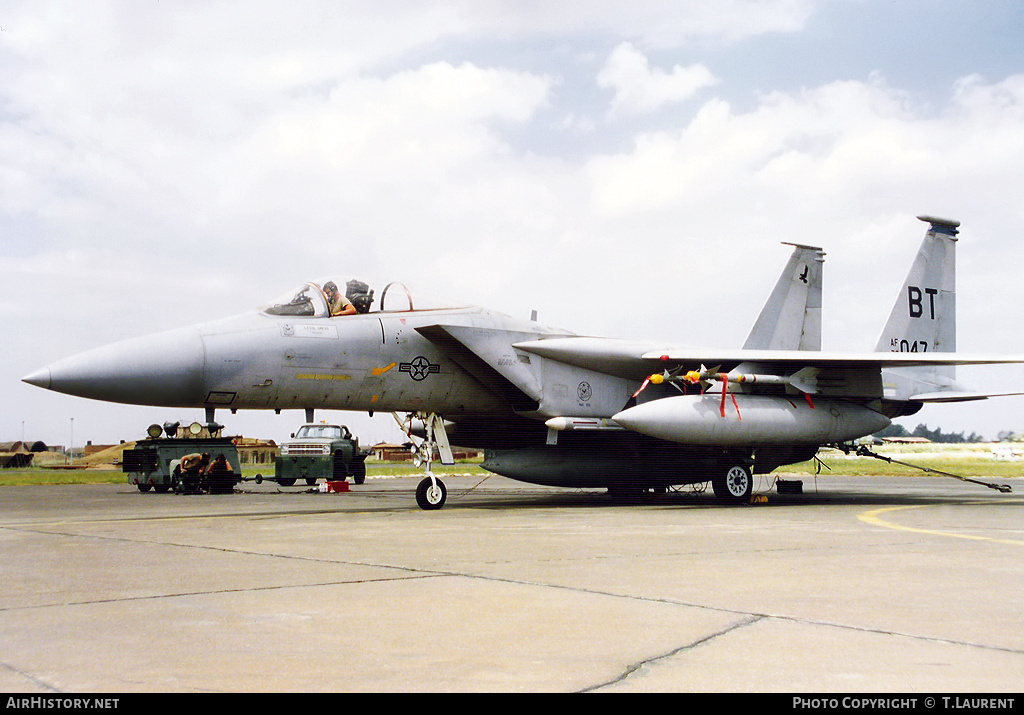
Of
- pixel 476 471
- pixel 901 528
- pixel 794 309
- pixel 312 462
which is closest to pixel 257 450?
pixel 476 471

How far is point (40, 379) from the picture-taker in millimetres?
9562

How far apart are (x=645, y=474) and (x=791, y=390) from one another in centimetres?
265

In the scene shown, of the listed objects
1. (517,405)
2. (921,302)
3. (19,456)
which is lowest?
(19,456)

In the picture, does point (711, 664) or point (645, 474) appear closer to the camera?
point (711, 664)

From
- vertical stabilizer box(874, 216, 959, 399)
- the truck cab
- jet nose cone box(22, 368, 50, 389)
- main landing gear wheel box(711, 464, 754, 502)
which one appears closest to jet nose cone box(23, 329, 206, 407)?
jet nose cone box(22, 368, 50, 389)

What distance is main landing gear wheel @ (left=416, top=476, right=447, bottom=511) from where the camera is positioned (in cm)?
1180

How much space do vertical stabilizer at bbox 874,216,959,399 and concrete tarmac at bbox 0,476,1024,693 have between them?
30.8ft

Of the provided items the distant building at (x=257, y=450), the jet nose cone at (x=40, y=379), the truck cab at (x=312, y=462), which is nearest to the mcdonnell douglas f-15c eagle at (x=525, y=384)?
the jet nose cone at (x=40, y=379)

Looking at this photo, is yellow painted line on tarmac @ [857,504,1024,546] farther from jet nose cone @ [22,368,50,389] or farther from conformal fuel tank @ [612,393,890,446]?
jet nose cone @ [22,368,50,389]

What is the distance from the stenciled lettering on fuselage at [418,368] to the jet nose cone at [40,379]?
4270 mm

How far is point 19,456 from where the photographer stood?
5072 centimetres

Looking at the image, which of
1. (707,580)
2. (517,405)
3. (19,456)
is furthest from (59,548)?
(19,456)
